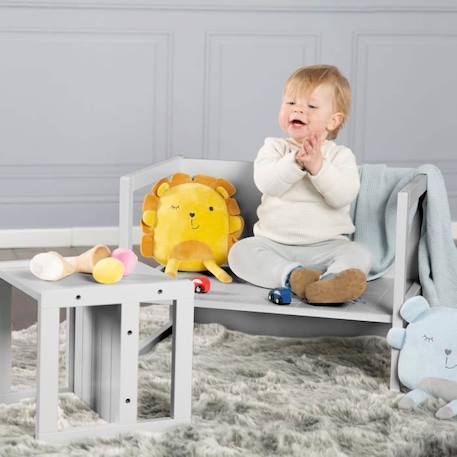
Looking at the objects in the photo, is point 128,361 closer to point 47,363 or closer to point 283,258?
point 47,363

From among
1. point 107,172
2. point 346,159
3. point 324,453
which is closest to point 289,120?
point 346,159

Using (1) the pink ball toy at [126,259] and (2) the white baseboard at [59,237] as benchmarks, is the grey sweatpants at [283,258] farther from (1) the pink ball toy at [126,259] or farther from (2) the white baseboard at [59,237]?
(2) the white baseboard at [59,237]

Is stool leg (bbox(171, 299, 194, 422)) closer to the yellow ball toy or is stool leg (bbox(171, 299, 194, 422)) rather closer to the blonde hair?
the yellow ball toy

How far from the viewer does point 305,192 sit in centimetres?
253

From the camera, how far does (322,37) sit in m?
3.82

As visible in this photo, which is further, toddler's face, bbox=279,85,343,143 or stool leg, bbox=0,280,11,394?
toddler's face, bbox=279,85,343,143

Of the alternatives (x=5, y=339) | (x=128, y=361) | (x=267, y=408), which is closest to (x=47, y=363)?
(x=128, y=361)

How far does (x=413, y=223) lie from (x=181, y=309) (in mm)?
693

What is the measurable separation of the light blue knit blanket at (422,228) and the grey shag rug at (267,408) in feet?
0.65

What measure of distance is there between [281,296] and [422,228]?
415 millimetres

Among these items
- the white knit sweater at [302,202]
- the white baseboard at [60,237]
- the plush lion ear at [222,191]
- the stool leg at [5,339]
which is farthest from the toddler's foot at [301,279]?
the white baseboard at [60,237]

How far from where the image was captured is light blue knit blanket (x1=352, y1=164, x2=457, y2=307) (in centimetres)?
246

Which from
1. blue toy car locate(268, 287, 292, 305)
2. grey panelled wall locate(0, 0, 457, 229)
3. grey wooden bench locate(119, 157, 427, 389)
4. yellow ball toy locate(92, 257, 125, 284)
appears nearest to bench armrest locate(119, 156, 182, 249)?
grey wooden bench locate(119, 157, 427, 389)

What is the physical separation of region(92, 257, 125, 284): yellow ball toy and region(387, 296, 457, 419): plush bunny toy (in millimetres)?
603
